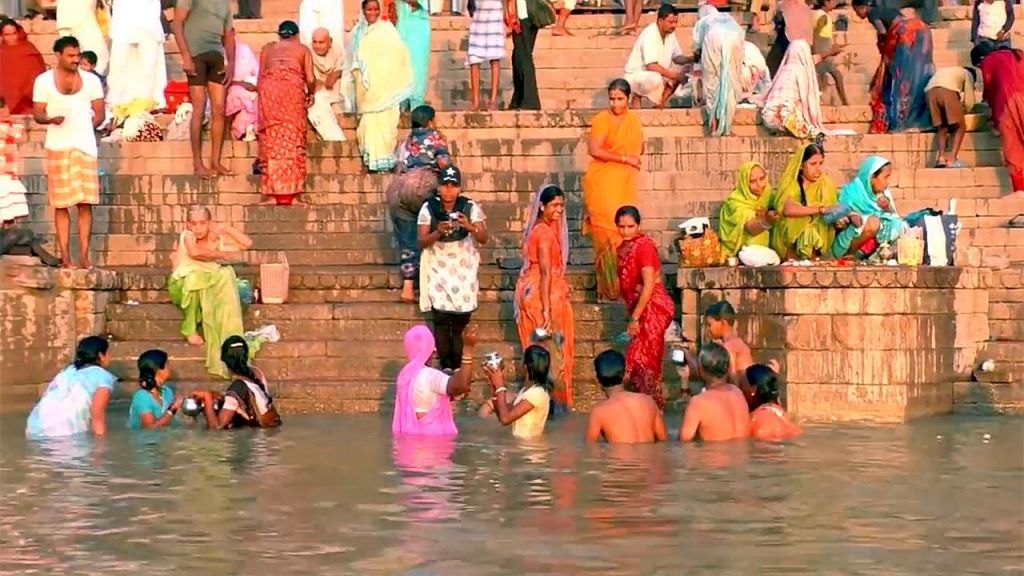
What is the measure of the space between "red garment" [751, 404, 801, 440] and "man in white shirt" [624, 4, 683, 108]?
217 inches

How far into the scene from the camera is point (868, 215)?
511 inches

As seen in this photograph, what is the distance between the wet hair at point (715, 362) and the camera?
11.2 m

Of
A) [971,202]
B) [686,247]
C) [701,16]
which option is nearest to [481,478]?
[686,247]

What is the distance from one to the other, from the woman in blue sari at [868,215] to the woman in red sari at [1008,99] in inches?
74.3

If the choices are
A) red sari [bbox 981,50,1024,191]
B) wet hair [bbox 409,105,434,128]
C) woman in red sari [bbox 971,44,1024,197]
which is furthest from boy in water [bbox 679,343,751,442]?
red sari [bbox 981,50,1024,191]

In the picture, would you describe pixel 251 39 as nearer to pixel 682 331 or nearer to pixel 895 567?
pixel 682 331

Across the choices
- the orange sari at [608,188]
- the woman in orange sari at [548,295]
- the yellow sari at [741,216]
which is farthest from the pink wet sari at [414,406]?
the yellow sari at [741,216]

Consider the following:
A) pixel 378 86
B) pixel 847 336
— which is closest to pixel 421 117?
pixel 378 86

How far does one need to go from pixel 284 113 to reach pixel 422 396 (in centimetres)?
402

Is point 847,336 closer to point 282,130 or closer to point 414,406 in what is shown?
point 414,406

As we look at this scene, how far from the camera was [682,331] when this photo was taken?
1301cm

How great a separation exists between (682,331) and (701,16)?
407 centimetres

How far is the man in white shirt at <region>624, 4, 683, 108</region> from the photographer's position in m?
16.5

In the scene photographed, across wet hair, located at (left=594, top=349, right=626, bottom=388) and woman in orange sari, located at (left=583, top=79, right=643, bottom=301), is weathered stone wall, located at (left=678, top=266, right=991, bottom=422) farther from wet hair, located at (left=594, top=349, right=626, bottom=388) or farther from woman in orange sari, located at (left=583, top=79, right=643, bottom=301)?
wet hair, located at (left=594, top=349, right=626, bottom=388)
